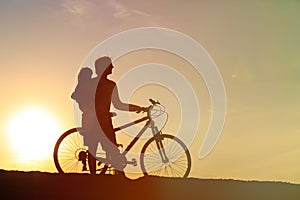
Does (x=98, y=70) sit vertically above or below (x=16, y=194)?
above

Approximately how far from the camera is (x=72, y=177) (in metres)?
7.82

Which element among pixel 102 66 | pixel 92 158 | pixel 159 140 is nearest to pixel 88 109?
pixel 102 66

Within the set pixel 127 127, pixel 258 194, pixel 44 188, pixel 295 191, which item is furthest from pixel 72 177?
pixel 295 191

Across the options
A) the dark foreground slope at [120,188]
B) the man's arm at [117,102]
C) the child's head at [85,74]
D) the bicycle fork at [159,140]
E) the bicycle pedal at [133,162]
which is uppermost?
the child's head at [85,74]

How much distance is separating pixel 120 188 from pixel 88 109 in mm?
1293

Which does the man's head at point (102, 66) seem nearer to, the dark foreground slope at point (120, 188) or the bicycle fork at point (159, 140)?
the bicycle fork at point (159, 140)

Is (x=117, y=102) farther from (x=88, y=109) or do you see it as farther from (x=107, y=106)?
(x=88, y=109)

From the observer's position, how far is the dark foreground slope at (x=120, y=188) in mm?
7285

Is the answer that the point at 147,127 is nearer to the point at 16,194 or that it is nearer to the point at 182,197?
the point at 182,197

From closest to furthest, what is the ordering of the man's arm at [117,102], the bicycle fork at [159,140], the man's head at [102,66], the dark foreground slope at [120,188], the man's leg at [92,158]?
the dark foreground slope at [120,188] < the man's head at [102,66] < the man's arm at [117,102] < the man's leg at [92,158] < the bicycle fork at [159,140]

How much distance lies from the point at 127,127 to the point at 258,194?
2140 mm

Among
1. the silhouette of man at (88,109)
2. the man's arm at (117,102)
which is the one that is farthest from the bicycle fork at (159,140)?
the silhouette of man at (88,109)

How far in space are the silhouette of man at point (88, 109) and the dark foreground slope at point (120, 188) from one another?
22.4 inches

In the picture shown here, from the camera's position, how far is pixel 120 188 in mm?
7645
